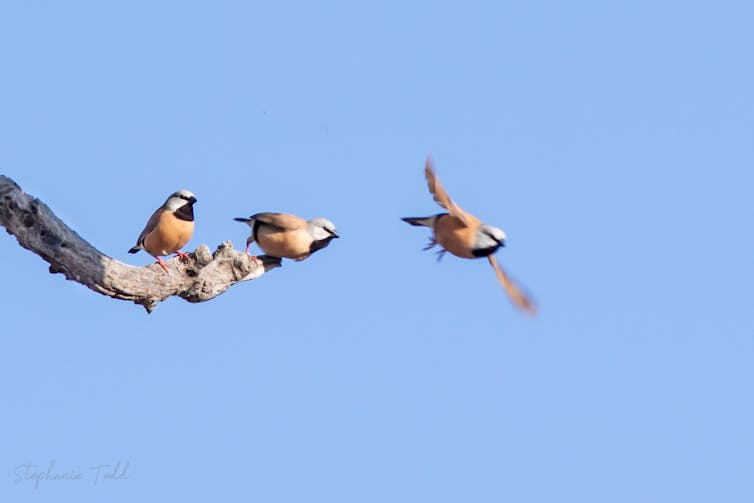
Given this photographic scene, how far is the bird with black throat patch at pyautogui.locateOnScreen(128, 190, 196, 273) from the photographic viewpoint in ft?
35.9

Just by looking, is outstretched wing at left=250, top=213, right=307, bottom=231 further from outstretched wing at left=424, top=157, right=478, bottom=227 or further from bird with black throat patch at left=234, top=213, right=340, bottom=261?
outstretched wing at left=424, top=157, right=478, bottom=227

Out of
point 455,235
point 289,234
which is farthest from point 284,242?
point 455,235

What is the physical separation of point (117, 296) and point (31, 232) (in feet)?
2.93

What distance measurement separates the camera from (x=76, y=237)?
8.78 meters

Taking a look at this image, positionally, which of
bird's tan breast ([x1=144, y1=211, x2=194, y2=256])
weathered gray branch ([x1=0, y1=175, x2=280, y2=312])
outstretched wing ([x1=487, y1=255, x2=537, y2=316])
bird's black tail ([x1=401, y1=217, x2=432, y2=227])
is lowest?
weathered gray branch ([x1=0, y1=175, x2=280, y2=312])

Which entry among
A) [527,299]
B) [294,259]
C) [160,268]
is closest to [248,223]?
[294,259]

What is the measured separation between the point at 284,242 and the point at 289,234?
9cm

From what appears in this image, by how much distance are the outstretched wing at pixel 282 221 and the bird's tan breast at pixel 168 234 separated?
113cm

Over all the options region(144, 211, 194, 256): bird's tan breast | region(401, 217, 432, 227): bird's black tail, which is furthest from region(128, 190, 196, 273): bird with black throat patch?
region(401, 217, 432, 227): bird's black tail

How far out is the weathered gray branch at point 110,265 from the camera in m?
8.56

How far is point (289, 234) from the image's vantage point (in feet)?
32.8

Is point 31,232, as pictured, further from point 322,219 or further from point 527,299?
point 527,299

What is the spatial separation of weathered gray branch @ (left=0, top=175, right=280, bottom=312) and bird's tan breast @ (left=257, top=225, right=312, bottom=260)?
0.84ft

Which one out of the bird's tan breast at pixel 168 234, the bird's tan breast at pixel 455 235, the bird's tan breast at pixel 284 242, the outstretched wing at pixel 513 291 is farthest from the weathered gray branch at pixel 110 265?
the outstretched wing at pixel 513 291
